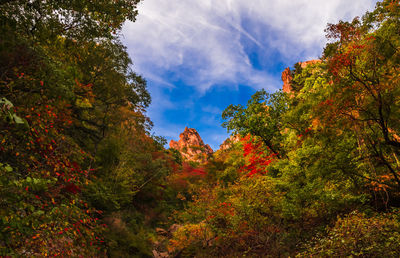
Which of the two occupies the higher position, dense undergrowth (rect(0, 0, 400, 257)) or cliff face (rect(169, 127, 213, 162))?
cliff face (rect(169, 127, 213, 162))

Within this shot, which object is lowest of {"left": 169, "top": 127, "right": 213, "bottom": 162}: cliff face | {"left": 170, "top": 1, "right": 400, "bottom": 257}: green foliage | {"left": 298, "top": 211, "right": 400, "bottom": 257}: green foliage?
{"left": 298, "top": 211, "right": 400, "bottom": 257}: green foliage

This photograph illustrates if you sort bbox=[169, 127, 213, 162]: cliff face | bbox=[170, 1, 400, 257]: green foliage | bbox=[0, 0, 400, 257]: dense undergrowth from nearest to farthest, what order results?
bbox=[0, 0, 400, 257]: dense undergrowth < bbox=[170, 1, 400, 257]: green foliage < bbox=[169, 127, 213, 162]: cliff face

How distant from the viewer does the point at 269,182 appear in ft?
32.4

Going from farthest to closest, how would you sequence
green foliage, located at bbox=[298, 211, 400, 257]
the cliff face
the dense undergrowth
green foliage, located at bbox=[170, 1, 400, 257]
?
the cliff face, green foliage, located at bbox=[170, 1, 400, 257], green foliage, located at bbox=[298, 211, 400, 257], the dense undergrowth

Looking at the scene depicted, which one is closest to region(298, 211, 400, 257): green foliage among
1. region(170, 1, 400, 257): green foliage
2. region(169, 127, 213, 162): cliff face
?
region(170, 1, 400, 257): green foliage

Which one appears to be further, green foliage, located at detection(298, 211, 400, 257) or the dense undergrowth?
green foliage, located at detection(298, 211, 400, 257)

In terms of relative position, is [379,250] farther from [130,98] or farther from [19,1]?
[130,98]

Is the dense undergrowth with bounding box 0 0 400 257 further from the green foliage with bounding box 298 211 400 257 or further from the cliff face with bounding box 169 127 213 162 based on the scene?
the cliff face with bounding box 169 127 213 162

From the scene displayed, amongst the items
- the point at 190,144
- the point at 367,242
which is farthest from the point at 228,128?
the point at 190,144

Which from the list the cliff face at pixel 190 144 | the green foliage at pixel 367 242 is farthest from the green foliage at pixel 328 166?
the cliff face at pixel 190 144

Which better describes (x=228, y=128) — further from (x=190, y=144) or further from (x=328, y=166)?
(x=190, y=144)

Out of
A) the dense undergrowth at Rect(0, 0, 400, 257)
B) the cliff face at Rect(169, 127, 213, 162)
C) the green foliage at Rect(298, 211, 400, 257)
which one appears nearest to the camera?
the dense undergrowth at Rect(0, 0, 400, 257)

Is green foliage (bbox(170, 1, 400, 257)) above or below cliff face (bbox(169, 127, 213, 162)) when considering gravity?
below

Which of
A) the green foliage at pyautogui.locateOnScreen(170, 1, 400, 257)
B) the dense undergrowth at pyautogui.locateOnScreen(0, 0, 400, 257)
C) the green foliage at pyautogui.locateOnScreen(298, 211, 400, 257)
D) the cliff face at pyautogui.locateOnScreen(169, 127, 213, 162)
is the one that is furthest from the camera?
the cliff face at pyautogui.locateOnScreen(169, 127, 213, 162)
